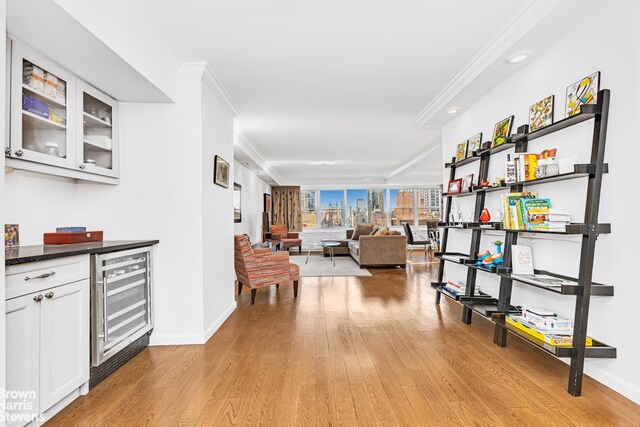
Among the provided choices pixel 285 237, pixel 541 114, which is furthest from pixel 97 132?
pixel 285 237

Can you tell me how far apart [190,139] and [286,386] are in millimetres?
2138

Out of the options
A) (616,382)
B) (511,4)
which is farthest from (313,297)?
(511,4)

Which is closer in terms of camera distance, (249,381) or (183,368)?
(249,381)

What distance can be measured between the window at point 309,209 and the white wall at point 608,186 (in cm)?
876

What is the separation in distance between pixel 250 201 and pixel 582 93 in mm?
6546

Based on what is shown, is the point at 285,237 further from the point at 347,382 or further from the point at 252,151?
the point at 347,382

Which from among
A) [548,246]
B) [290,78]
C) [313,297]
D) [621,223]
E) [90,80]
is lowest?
[313,297]

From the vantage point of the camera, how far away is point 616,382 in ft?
6.59

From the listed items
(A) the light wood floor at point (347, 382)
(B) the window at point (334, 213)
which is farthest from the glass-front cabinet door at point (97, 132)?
(B) the window at point (334, 213)

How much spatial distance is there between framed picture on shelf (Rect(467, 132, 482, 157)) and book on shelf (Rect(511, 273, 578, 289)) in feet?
5.07

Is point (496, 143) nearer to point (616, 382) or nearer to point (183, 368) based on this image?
point (616, 382)

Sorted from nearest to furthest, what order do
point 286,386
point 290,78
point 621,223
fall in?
point 621,223 → point 286,386 → point 290,78

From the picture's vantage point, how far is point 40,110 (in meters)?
2.10

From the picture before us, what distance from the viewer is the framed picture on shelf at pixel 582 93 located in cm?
211
